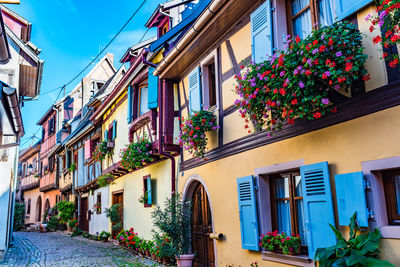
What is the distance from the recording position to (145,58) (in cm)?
1024

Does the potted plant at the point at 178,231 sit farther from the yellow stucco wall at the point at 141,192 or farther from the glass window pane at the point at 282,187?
the glass window pane at the point at 282,187

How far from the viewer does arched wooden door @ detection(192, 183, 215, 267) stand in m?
7.89

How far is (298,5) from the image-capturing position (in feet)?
18.2

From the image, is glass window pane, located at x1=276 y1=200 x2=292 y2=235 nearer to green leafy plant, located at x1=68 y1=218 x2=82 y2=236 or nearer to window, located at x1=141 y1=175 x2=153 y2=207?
window, located at x1=141 y1=175 x2=153 y2=207

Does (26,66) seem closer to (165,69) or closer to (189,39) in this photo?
(165,69)

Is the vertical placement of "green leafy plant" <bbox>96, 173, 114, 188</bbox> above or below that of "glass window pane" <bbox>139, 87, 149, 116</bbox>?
below

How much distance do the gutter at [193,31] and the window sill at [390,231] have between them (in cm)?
435

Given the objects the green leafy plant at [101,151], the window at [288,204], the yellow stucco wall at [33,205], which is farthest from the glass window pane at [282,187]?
the yellow stucco wall at [33,205]

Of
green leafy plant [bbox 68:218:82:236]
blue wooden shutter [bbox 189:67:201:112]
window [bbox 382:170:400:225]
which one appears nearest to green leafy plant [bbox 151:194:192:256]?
blue wooden shutter [bbox 189:67:201:112]

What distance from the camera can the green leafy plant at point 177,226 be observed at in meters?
8.02

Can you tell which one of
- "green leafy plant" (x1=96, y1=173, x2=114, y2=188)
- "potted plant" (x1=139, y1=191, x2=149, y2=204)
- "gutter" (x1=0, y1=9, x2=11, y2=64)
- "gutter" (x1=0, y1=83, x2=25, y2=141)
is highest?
"gutter" (x1=0, y1=9, x2=11, y2=64)

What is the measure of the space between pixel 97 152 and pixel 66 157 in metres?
7.85

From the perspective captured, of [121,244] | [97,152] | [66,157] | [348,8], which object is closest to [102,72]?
[66,157]

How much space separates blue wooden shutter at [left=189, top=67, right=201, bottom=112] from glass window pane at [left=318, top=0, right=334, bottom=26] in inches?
142
